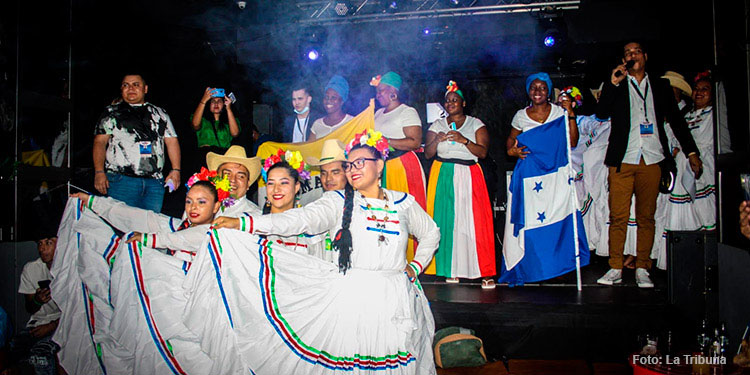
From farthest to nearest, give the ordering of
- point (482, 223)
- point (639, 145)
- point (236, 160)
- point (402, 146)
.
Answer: point (402, 146) < point (482, 223) < point (639, 145) < point (236, 160)

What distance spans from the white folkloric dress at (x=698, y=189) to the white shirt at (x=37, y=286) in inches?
237

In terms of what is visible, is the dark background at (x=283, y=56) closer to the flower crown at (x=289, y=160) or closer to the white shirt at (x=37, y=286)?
the white shirt at (x=37, y=286)

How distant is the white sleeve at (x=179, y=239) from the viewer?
397 centimetres

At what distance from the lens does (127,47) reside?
6.08 meters

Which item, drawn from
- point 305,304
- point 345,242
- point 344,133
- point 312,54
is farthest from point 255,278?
point 312,54

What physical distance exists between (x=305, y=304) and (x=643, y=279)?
3225mm

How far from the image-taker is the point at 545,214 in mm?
5355

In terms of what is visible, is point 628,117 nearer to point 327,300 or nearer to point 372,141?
point 372,141

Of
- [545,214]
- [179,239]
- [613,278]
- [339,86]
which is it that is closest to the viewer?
[179,239]

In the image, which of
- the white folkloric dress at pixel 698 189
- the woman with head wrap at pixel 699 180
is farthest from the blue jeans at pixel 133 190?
the white folkloric dress at pixel 698 189

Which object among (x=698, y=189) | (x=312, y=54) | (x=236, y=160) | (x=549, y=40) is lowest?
(x=698, y=189)

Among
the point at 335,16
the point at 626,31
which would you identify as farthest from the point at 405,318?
the point at 626,31

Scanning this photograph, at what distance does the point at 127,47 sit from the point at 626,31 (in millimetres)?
6515

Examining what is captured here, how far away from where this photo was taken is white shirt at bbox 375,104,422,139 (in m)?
5.69
